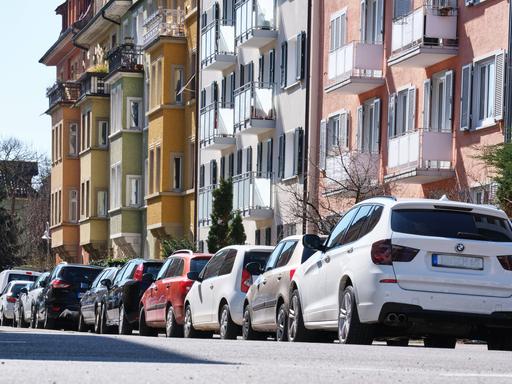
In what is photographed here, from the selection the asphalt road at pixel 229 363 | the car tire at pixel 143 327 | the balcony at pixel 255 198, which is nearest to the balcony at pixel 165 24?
the balcony at pixel 255 198

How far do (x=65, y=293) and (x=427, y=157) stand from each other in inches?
359

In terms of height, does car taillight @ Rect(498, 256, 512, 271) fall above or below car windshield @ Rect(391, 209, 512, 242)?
below

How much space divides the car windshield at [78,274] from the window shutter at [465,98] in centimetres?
959

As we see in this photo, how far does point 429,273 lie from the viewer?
1806cm

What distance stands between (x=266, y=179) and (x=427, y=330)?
34506mm

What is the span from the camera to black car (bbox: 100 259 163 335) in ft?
109

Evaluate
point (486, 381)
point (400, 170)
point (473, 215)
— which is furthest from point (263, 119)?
point (486, 381)

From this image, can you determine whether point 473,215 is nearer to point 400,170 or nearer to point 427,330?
point 427,330

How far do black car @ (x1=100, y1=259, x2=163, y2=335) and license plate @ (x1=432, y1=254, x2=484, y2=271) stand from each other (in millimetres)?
15389

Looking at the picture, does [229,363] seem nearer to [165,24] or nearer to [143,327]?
[143,327]

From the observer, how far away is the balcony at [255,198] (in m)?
52.3

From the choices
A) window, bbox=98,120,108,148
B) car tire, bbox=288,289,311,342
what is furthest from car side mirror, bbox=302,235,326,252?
window, bbox=98,120,108,148

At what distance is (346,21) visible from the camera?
46.2m

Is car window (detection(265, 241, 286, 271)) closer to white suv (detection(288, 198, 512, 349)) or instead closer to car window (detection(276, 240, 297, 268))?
car window (detection(276, 240, 297, 268))
